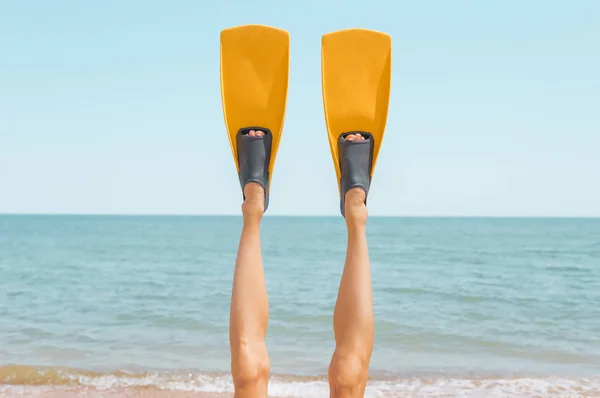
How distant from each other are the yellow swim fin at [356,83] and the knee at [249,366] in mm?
1181

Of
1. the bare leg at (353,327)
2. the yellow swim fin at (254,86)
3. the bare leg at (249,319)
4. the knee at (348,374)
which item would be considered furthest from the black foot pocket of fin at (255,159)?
the knee at (348,374)

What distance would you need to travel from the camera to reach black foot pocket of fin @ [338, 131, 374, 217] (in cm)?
318

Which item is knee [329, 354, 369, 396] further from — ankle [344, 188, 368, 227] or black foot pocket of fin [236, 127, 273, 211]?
black foot pocket of fin [236, 127, 273, 211]

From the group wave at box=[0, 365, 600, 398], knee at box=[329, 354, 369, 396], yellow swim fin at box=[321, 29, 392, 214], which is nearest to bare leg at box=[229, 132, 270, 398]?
knee at box=[329, 354, 369, 396]

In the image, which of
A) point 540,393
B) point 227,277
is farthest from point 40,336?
point 227,277

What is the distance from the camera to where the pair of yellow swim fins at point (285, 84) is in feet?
11.1

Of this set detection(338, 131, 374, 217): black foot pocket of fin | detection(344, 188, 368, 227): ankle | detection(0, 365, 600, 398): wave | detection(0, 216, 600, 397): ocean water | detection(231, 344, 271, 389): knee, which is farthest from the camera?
detection(0, 216, 600, 397): ocean water

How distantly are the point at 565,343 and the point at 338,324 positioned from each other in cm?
526

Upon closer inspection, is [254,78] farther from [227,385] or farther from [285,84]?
[227,385]

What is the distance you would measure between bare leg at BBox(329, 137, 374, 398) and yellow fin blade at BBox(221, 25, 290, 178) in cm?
82

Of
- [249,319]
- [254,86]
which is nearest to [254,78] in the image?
[254,86]

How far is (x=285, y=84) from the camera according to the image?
343 cm

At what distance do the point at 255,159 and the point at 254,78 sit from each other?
0.52 m

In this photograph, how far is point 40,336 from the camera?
24.1 ft
